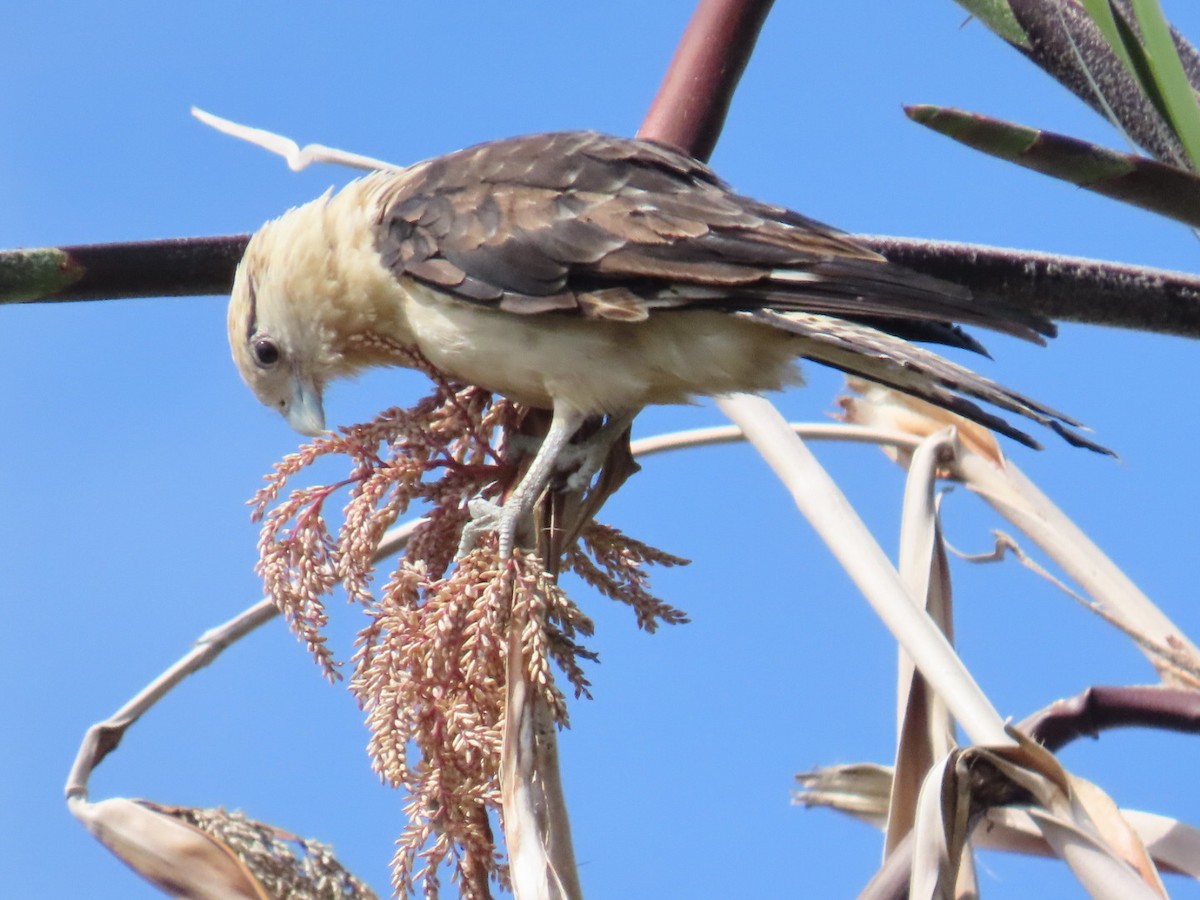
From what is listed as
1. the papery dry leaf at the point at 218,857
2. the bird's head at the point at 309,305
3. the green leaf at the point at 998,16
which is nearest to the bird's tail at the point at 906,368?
the green leaf at the point at 998,16

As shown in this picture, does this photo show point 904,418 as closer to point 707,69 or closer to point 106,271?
point 707,69

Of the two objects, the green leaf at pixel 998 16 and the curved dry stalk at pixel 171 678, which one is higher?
the green leaf at pixel 998 16

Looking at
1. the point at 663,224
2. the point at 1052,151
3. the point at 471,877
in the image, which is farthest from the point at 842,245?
the point at 471,877

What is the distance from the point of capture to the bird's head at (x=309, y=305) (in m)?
3.71

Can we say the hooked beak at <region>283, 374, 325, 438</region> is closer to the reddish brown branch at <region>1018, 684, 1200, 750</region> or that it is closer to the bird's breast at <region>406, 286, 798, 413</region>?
the bird's breast at <region>406, 286, 798, 413</region>

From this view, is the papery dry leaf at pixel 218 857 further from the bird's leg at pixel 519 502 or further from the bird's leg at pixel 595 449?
the bird's leg at pixel 595 449

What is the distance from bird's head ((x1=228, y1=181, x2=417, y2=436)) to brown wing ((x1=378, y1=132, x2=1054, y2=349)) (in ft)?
0.45

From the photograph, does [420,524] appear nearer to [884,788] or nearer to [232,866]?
[232,866]

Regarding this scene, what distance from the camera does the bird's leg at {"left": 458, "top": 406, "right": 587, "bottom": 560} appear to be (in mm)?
2592

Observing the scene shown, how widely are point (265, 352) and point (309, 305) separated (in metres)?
0.28

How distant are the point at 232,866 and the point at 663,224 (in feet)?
5.66

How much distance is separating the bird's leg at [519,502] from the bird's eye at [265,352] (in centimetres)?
134

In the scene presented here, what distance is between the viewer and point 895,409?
3666 mm

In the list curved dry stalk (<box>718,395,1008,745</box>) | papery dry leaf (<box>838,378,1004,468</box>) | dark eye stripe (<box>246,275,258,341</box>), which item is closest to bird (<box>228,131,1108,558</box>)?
dark eye stripe (<box>246,275,258,341</box>)
